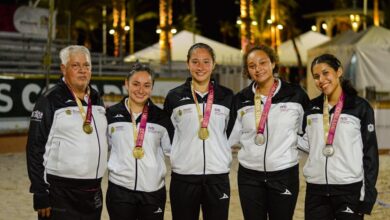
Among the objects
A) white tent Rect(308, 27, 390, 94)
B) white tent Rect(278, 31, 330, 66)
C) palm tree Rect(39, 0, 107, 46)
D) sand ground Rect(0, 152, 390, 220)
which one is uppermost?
palm tree Rect(39, 0, 107, 46)

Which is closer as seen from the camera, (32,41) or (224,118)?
(224,118)

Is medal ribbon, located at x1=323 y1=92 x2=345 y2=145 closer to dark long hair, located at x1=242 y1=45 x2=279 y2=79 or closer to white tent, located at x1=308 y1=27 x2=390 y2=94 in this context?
dark long hair, located at x1=242 y1=45 x2=279 y2=79

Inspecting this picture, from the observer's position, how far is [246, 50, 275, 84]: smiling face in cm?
534

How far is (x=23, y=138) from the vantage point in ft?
55.4

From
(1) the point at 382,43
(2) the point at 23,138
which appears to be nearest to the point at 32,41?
(2) the point at 23,138

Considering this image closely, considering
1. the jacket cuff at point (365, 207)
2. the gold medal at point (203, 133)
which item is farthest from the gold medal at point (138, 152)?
the jacket cuff at point (365, 207)

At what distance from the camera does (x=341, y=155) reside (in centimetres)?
500

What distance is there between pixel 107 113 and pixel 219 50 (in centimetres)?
2625

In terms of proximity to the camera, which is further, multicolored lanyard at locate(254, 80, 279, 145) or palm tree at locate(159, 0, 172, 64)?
palm tree at locate(159, 0, 172, 64)

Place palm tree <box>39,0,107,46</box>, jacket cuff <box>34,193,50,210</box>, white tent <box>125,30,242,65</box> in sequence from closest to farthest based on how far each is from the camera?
jacket cuff <box>34,193,50,210</box>, palm tree <box>39,0,107,46</box>, white tent <box>125,30,242,65</box>

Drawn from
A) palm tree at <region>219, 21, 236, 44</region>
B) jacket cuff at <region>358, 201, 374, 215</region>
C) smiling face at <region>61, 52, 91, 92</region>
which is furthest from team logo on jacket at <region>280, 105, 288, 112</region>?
palm tree at <region>219, 21, 236, 44</region>

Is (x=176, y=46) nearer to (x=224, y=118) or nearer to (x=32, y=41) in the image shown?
(x=32, y=41)

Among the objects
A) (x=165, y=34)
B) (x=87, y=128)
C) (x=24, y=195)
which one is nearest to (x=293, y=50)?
(x=165, y=34)

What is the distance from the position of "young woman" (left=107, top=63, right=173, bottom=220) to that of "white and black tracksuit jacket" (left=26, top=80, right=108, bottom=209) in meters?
0.21
